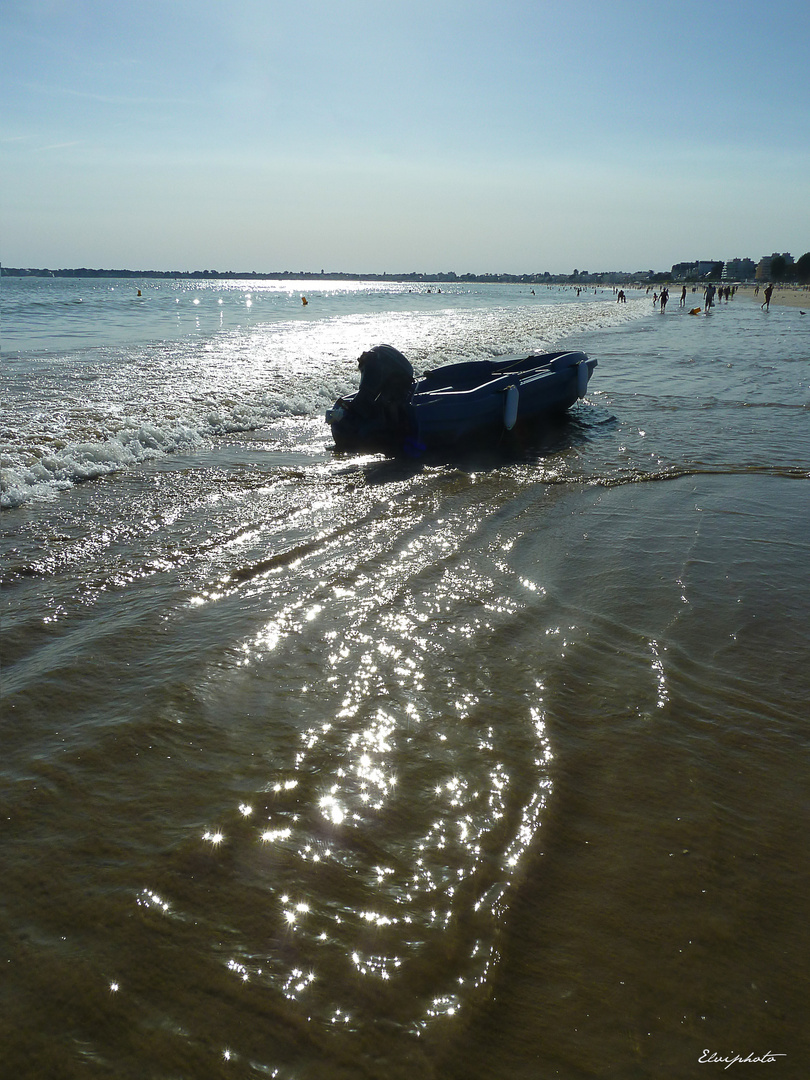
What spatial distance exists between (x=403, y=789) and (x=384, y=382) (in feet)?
22.7

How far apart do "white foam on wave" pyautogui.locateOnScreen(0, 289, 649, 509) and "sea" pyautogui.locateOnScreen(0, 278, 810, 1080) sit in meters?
1.31

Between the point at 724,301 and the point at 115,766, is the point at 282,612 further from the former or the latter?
the point at 724,301

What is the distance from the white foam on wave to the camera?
24.7 feet

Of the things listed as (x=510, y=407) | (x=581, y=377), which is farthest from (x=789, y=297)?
(x=510, y=407)

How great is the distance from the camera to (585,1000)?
1883 millimetres

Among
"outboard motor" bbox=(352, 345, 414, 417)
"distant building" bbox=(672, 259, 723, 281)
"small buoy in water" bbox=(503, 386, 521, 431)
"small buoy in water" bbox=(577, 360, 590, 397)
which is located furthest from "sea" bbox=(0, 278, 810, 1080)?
"distant building" bbox=(672, 259, 723, 281)

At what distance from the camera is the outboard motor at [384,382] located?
28.9ft

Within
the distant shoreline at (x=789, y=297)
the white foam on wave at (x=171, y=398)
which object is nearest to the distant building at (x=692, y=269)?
the distant shoreline at (x=789, y=297)

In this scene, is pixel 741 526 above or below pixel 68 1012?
above

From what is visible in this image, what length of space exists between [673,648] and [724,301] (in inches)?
2915

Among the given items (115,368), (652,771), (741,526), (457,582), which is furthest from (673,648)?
(115,368)

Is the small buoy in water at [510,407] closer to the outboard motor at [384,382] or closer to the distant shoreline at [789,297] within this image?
the outboard motor at [384,382]

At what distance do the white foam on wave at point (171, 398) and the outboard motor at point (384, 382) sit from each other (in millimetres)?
2275

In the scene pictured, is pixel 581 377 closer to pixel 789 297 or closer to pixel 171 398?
pixel 171 398
